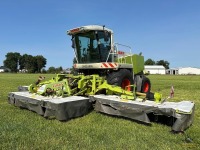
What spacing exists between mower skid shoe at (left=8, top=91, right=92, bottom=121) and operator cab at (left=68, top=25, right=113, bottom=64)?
274 centimetres

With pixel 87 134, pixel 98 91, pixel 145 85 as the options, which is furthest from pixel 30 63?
pixel 87 134

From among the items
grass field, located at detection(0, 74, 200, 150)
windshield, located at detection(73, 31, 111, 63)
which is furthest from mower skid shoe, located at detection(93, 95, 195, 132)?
windshield, located at detection(73, 31, 111, 63)

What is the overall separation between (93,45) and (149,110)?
4.23m

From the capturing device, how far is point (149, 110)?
221 inches

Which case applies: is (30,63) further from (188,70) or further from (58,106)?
(58,106)

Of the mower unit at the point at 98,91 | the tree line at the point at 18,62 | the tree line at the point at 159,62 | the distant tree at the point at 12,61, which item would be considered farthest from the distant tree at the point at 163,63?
the mower unit at the point at 98,91

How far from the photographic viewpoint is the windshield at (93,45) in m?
8.91

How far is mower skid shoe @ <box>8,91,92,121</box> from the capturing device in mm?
5785

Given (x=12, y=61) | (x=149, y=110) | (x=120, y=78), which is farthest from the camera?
(x=12, y=61)

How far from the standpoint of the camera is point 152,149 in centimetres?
416

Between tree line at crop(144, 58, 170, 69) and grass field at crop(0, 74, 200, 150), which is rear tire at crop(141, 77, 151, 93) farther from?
tree line at crop(144, 58, 170, 69)

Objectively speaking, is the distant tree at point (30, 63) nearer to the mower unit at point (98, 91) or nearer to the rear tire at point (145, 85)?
the rear tire at point (145, 85)

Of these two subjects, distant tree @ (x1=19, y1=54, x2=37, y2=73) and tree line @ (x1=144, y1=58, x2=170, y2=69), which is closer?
distant tree @ (x1=19, y1=54, x2=37, y2=73)

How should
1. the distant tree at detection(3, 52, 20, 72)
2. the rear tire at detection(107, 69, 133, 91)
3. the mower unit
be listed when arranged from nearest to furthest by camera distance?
the mower unit → the rear tire at detection(107, 69, 133, 91) → the distant tree at detection(3, 52, 20, 72)
